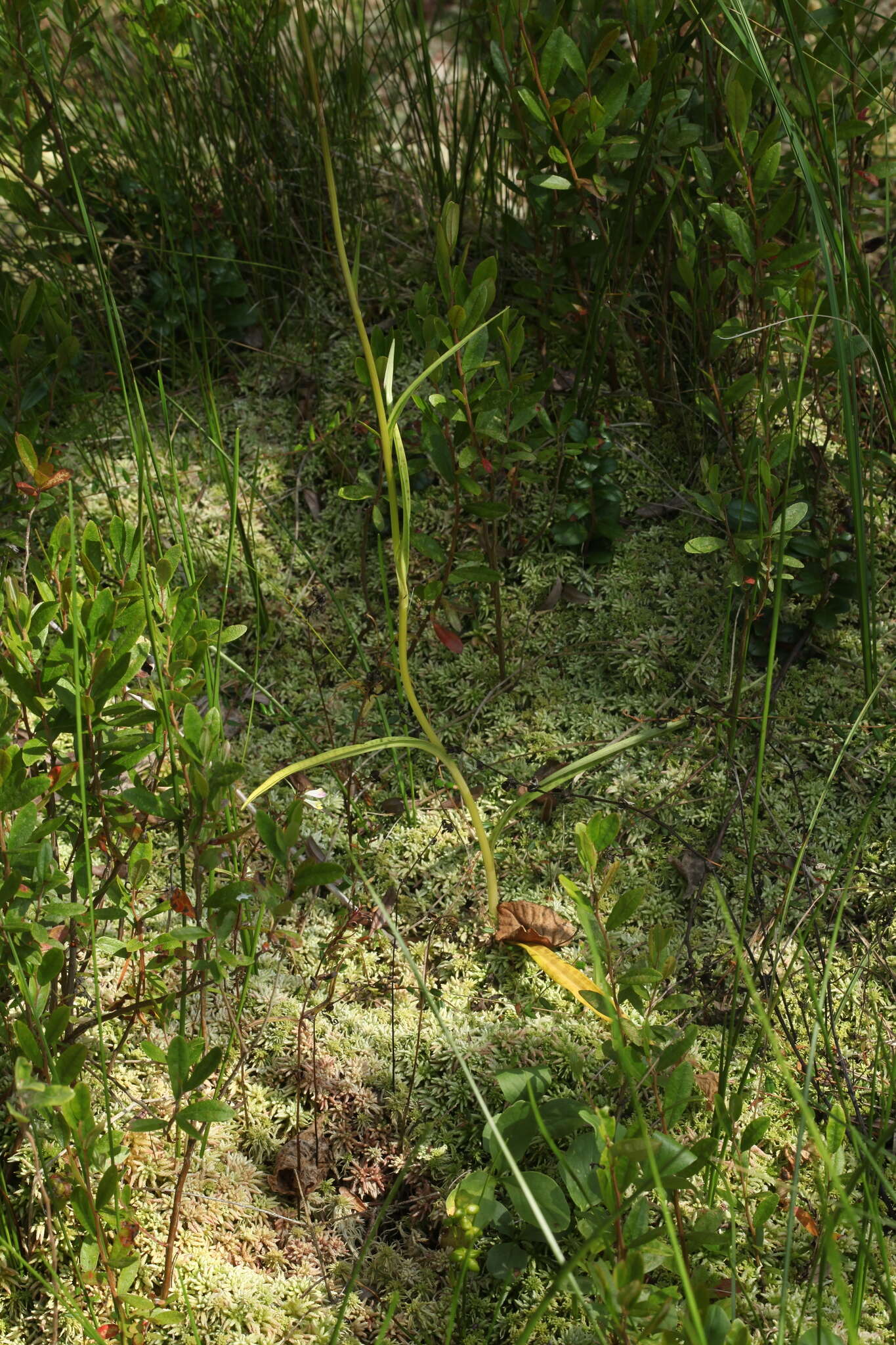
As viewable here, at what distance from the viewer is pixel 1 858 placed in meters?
1.30

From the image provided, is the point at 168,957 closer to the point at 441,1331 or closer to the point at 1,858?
the point at 1,858

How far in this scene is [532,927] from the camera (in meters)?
1.75

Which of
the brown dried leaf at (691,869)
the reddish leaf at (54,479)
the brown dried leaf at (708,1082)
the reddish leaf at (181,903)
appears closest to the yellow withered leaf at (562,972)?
the brown dried leaf at (708,1082)

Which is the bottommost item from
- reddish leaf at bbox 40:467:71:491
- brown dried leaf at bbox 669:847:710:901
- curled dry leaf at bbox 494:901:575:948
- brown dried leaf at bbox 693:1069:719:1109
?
brown dried leaf at bbox 693:1069:719:1109

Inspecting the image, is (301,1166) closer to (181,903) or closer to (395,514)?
(181,903)

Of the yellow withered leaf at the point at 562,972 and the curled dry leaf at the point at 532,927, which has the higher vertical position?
the curled dry leaf at the point at 532,927

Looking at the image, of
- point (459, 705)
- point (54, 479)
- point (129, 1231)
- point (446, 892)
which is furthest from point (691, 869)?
point (54, 479)

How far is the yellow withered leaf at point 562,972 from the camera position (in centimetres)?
165

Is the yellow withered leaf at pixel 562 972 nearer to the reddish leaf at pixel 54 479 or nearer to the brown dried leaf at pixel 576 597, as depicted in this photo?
the brown dried leaf at pixel 576 597

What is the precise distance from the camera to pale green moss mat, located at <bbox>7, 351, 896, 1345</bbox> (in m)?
1.43

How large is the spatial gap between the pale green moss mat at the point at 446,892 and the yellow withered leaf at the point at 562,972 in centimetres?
4

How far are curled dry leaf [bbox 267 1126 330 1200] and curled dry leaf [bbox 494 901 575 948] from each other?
43 centimetres

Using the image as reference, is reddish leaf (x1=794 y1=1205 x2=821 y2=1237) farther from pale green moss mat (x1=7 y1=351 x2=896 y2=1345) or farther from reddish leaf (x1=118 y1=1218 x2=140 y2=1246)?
reddish leaf (x1=118 y1=1218 x2=140 y2=1246)

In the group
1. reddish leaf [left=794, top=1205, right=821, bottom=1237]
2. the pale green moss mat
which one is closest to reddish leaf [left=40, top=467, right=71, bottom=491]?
the pale green moss mat
